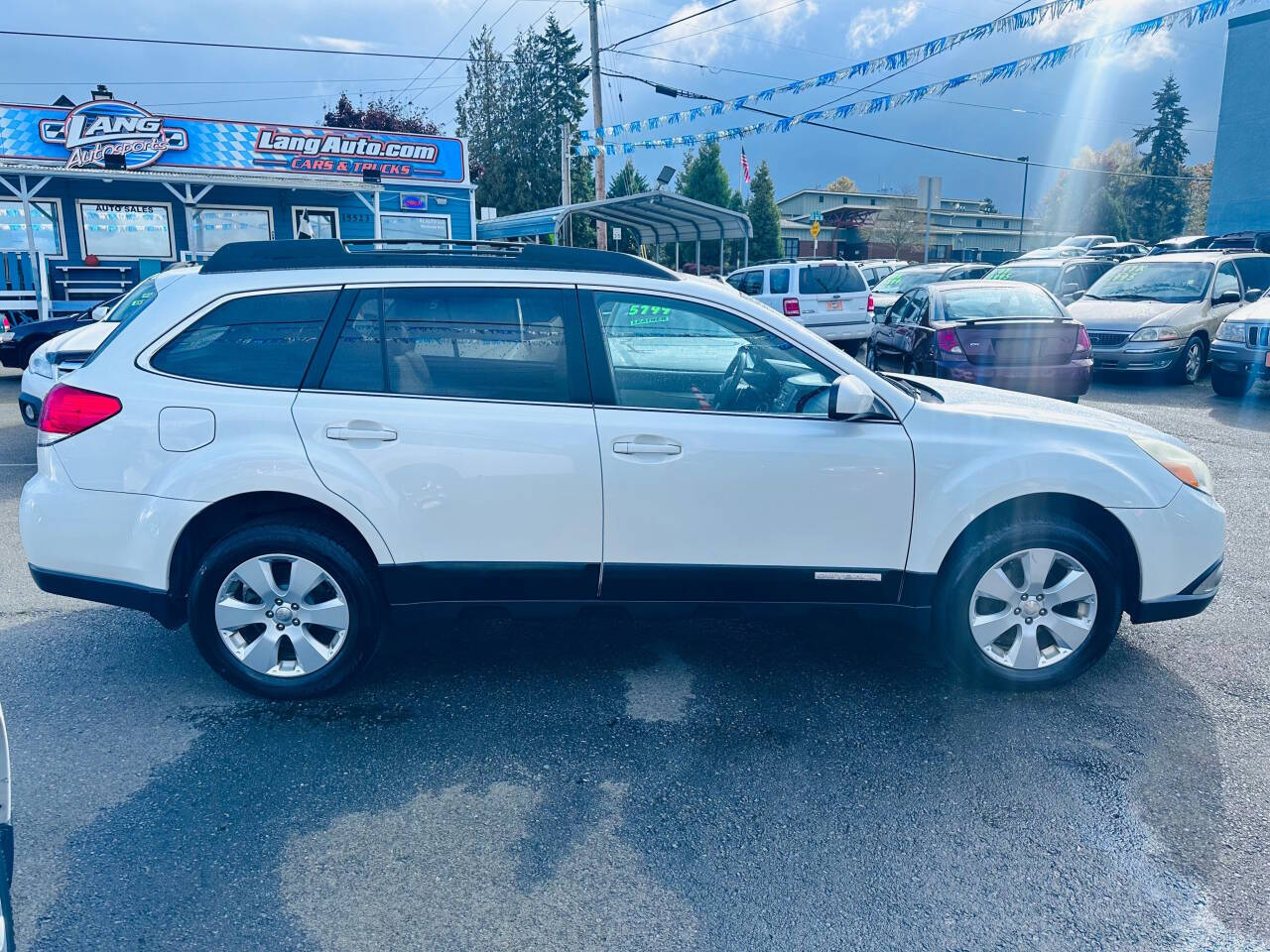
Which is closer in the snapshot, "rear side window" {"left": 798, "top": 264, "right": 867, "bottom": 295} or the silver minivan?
the silver minivan

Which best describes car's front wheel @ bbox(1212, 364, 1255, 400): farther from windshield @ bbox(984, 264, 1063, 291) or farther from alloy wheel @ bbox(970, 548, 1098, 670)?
alloy wheel @ bbox(970, 548, 1098, 670)

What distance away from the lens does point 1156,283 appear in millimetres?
13984

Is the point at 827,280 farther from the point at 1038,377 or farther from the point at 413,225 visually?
the point at 413,225

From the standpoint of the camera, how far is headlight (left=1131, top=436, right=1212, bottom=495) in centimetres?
412

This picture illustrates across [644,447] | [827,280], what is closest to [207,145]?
[827,280]

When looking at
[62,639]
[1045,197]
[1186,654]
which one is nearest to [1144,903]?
[1186,654]

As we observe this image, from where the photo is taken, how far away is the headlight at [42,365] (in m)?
8.54

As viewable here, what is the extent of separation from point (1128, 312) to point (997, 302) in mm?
3318

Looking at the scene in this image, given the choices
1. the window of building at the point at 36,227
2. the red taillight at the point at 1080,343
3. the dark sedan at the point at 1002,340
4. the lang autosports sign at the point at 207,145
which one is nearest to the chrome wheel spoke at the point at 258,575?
the dark sedan at the point at 1002,340

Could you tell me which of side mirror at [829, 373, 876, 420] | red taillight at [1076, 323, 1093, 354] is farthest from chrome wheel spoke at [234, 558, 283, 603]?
red taillight at [1076, 323, 1093, 354]

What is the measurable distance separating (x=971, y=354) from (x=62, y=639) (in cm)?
870

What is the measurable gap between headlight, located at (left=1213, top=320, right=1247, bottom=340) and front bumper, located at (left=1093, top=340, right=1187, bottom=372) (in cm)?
92

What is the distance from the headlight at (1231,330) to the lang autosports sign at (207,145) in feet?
52.7

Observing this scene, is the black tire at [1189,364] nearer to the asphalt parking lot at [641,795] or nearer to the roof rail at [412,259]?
the asphalt parking lot at [641,795]
